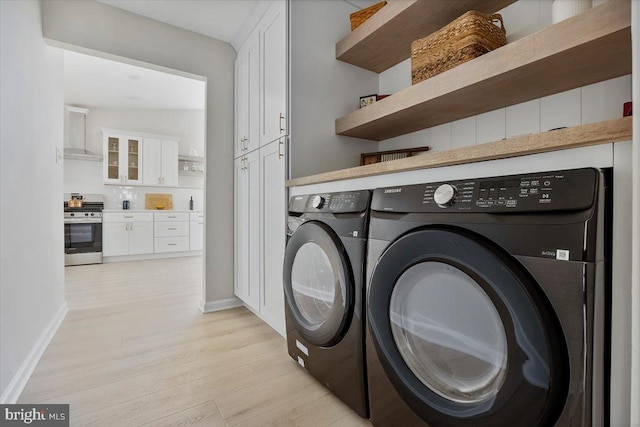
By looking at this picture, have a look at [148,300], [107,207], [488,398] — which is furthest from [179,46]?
[107,207]

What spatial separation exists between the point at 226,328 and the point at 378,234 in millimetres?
1567

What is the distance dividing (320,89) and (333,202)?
924 mm

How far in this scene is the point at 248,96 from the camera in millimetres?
2270

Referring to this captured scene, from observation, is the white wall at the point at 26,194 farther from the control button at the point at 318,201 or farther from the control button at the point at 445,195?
the control button at the point at 445,195

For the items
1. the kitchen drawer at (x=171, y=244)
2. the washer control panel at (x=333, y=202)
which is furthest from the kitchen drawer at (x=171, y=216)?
the washer control panel at (x=333, y=202)

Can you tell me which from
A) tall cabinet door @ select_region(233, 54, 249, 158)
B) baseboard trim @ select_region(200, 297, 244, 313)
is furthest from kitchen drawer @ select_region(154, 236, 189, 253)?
tall cabinet door @ select_region(233, 54, 249, 158)

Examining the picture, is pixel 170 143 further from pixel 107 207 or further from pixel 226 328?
pixel 226 328

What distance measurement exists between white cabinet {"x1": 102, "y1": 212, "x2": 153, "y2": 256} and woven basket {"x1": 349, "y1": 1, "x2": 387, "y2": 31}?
4840 mm

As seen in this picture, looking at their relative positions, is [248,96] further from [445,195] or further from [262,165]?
[445,195]

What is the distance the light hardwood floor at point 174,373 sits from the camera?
1.19 meters

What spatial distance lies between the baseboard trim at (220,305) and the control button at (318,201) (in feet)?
5.25

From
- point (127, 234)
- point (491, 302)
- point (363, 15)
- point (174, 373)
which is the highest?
point (363, 15)

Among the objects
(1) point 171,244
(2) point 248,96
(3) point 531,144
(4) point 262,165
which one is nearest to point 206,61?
(2) point 248,96

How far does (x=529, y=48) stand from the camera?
1030mm
